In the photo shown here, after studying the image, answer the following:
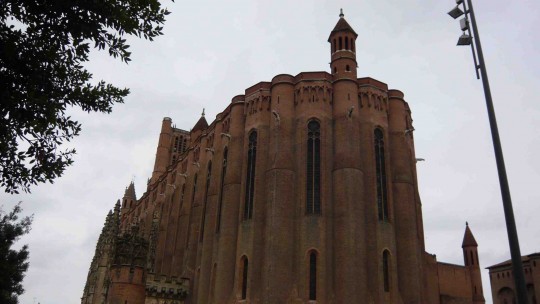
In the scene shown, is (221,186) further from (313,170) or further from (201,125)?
(201,125)

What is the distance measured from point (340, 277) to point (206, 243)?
11.3 metres

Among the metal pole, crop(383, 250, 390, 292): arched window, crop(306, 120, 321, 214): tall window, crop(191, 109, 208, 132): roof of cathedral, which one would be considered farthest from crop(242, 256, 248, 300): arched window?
crop(191, 109, 208, 132): roof of cathedral

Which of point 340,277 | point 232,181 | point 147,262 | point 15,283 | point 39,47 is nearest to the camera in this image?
point 39,47

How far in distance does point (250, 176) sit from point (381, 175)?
28.2 ft

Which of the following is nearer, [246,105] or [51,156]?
[51,156]

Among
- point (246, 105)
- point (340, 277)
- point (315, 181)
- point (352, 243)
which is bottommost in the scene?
point (340, 277)

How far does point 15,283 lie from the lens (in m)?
21.6

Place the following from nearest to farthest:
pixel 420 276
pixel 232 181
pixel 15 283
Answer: pixel 15 283, pixel 420 276, pixel 232 181

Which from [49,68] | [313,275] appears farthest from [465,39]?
[313,275]

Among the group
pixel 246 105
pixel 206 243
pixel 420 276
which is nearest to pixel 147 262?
pixel 206 243

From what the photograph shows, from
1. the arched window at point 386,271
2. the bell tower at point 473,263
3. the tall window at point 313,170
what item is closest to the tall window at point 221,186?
the tall window at point 313,170

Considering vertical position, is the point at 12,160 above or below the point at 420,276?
below

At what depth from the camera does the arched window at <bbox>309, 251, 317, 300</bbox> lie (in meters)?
27.8

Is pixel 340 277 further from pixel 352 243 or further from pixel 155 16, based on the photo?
pixel 155 16
